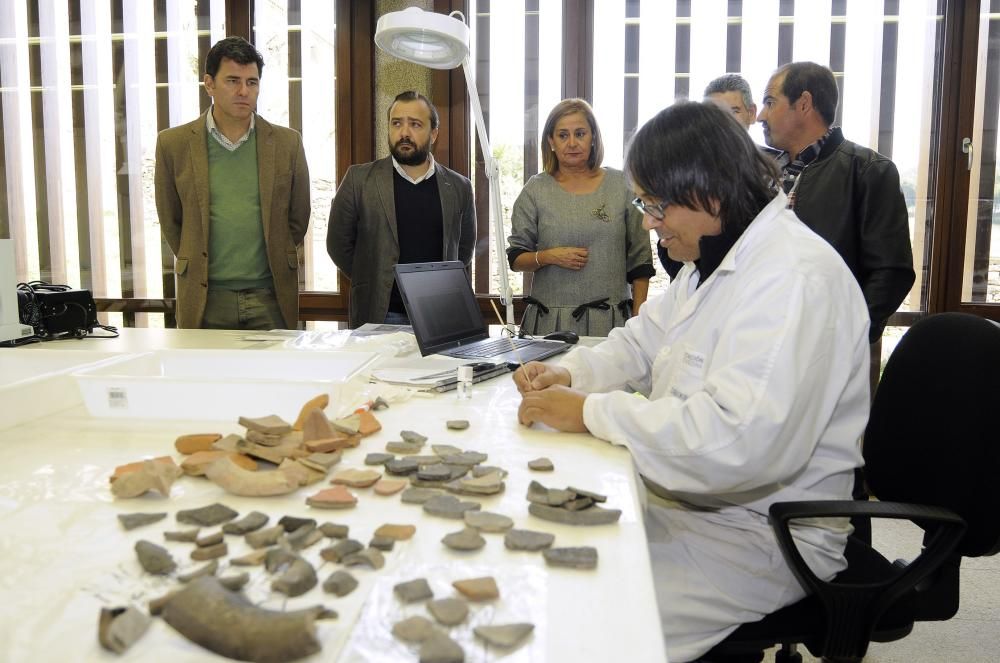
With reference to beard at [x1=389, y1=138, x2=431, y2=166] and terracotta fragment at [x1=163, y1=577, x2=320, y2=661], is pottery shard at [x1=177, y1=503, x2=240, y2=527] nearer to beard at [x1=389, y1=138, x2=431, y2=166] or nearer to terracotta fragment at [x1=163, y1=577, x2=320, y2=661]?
terracotta fragment at [x1=163, y1=577, x2=320, y2=661]

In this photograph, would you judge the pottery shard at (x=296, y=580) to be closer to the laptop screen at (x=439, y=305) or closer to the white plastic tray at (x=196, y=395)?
the white plastic tray at (x=196, y=395)

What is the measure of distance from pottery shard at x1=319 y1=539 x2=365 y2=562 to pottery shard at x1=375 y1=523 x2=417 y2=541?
39 mm

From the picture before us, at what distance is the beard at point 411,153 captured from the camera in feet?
10.4

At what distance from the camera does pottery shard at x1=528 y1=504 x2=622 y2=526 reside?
3.19 feet

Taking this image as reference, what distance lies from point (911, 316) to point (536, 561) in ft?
11.5

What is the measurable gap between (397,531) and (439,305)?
132cm

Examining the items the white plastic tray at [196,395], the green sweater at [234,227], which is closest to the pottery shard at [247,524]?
the white plastic tray at [196,395]

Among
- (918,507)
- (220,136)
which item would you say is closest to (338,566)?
(918,507)

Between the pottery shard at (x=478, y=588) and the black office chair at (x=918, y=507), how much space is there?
26.3 inches

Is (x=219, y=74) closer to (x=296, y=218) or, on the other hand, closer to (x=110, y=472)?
(x=296, y=218)

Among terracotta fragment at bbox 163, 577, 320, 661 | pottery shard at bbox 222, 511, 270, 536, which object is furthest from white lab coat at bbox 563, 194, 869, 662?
terracotta fragment at bbox 163, 577, 320, 661

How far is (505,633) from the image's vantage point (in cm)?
70

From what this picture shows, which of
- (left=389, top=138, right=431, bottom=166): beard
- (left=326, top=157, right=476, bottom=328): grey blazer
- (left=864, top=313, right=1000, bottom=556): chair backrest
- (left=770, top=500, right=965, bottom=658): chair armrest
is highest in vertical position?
(left=389, top=138, right=431, bottom=166): beard

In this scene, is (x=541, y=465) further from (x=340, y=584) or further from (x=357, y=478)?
(x=340, y=584)
